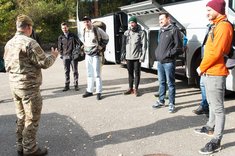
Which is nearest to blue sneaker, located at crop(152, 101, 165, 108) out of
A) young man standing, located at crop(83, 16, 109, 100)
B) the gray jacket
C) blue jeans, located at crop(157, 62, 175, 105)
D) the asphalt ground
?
the asphalt ground

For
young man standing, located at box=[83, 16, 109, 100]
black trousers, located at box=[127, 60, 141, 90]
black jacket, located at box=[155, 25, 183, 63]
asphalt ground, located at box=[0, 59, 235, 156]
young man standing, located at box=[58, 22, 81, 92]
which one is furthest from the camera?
young man standing, located at box=[58, 22, 81, 92]

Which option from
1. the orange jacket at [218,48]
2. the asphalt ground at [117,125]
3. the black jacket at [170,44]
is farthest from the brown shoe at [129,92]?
the orange jacket at [218,48]

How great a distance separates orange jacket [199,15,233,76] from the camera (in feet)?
15.1

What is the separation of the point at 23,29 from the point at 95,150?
1993mm

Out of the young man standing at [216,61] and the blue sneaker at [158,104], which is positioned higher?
the young man standing at [216,61]

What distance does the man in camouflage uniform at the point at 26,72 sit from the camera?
184 inches

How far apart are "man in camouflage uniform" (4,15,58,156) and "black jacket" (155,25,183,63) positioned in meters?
2.69

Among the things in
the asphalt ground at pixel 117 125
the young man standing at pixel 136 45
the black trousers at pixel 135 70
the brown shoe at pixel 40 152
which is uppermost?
the young man standing at pixel 136 45

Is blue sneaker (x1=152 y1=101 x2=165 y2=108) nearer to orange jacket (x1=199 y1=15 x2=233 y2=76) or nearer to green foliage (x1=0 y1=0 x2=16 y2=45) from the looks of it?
orange jacket (x1=199 y1=15 x2=233 y2=76)

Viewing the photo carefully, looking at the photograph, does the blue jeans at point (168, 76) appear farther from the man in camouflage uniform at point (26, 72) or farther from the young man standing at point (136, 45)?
the man in camouflage uniform at point (26, 72)

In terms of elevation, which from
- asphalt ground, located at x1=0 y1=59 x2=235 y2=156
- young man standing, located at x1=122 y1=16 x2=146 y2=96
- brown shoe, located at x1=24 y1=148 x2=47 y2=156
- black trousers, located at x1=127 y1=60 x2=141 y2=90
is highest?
young man standing, located at x1=122 y1=16 x2=146 y2=96

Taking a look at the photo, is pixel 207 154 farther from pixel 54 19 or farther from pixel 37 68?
pixel 54 19

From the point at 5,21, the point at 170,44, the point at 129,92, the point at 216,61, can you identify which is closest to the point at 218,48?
the point at 216,61

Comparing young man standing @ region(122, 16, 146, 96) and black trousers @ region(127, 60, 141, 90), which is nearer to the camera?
young man standing @ region(122, 16, 146, 96)
